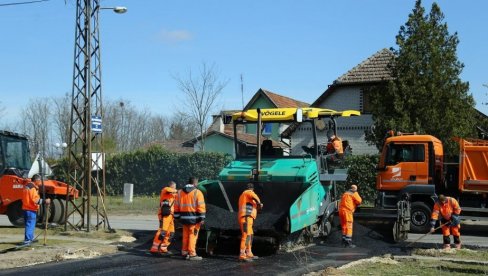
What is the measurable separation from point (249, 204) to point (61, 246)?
15.7 feet

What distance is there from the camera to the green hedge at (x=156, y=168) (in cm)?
3425

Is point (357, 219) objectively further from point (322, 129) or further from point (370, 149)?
point (370, 149)

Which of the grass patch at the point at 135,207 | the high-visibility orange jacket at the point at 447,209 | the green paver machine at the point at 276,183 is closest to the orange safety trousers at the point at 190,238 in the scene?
the green paver machine at the point at 276,183

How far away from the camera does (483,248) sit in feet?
46.4

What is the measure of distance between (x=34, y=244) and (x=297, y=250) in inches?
242

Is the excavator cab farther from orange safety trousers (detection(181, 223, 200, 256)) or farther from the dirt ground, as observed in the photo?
orange safety trousers (detection(181, 223, 200, 256))

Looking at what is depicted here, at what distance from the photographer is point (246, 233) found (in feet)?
38.4

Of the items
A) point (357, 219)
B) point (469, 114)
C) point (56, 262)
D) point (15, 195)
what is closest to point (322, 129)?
point (357, 219)

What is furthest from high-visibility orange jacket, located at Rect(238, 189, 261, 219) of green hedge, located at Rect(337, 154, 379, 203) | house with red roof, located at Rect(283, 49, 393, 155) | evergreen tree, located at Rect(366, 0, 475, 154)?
house with red roof, located at Rect(283, 49, 393, 155)

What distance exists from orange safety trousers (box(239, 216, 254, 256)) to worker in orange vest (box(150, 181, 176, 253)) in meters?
1.98

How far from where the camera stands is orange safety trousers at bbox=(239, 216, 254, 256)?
11711 mm

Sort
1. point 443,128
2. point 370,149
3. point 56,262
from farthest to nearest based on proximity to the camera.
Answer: point 370,149 < point 443,128 < point 56,262

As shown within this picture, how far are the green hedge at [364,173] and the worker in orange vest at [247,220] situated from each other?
1478 cm

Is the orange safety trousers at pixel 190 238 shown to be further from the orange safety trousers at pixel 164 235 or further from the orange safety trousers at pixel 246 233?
the orange safety trousers at pixel 246 233
